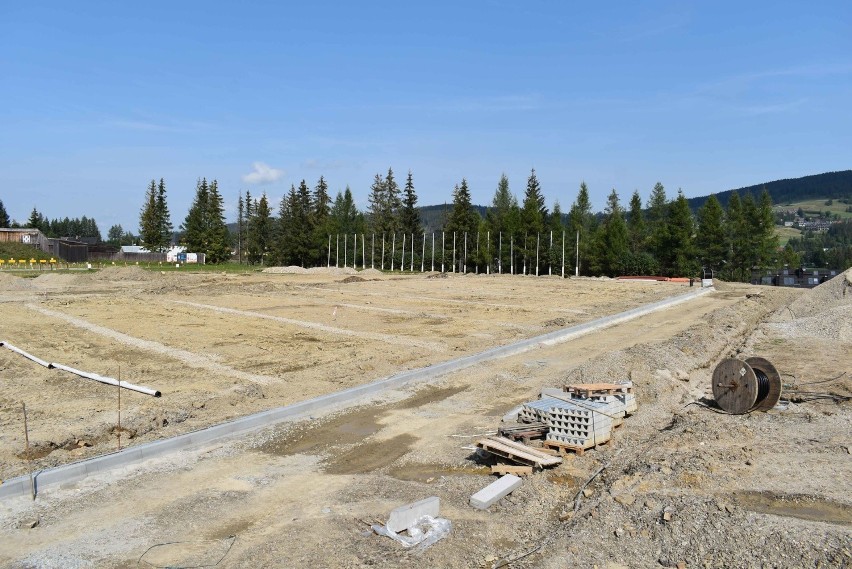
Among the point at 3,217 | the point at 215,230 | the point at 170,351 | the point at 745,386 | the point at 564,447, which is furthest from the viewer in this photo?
the point at 3,217

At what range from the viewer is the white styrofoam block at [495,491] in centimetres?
723

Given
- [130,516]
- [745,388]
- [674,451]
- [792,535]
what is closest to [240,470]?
[130,516]

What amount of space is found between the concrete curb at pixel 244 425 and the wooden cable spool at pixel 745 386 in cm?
629

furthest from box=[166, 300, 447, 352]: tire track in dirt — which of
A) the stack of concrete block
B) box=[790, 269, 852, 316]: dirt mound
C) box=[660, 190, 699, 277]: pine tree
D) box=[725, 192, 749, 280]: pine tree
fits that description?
box=[725, 192, 749, 280]: pine tree

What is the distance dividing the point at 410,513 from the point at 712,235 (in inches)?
2453

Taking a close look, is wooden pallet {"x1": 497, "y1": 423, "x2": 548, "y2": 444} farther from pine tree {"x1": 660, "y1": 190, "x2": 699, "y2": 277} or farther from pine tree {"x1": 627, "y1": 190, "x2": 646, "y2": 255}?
pine tree {"x1": 627, "y1": 190, "x2": 646, "y2": 255}

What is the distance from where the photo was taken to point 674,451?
27.1 feet

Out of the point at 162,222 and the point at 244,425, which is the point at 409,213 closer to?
the point at 162,222

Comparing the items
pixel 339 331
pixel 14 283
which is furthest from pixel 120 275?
pixel 339 331

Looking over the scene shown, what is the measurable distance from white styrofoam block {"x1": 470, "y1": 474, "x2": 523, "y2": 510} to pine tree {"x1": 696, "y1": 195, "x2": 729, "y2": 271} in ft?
195

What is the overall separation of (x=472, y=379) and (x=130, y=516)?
28.9ft

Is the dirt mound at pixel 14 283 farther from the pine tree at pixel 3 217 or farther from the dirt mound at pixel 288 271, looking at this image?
the pine tree at pixel 3 217

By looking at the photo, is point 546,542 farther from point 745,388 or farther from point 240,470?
point 745,388

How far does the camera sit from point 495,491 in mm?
7457
